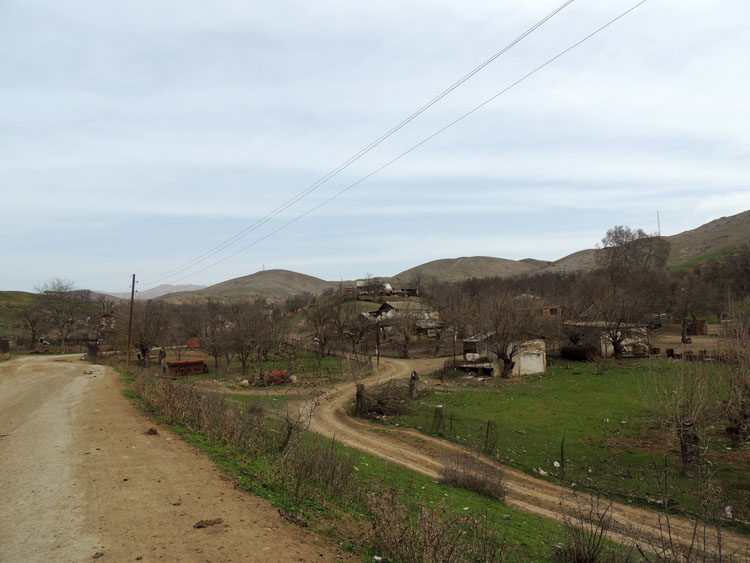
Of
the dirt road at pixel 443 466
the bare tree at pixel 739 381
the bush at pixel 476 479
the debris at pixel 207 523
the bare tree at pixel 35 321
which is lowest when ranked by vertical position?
the dirt road at pixel 443 466

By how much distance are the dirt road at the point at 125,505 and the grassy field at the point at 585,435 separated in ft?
26.0

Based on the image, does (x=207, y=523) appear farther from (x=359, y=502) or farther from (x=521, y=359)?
(x=521, y=359)

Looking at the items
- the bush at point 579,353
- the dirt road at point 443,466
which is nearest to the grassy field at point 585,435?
the dirt road at point 443,466

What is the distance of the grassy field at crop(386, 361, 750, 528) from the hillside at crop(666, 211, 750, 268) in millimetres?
109530

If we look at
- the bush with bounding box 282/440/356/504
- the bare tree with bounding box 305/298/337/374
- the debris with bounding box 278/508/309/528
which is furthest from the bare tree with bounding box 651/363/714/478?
the bare tree with bounding box 305/298/337/374

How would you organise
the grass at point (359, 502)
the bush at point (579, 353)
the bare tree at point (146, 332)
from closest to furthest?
the grass at point (359, 502), the bush at point (579, 353), the bare tree at point (146, 332)

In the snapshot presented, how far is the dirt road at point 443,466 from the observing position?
10688mm

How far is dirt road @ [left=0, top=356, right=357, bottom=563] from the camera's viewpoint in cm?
583

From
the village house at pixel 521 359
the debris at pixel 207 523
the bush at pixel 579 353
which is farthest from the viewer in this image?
the bush at pixel 579 353

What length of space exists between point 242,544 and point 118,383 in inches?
870

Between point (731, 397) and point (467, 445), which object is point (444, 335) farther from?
point (731, 397)

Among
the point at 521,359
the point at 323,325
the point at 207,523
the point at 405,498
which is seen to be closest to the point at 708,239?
the point at 521,359

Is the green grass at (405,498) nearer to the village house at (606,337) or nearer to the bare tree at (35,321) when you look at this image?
the village house at (606,337)

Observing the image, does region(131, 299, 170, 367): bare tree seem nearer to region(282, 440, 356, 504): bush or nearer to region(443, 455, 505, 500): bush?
region(443, 455, 505, 500): bush
